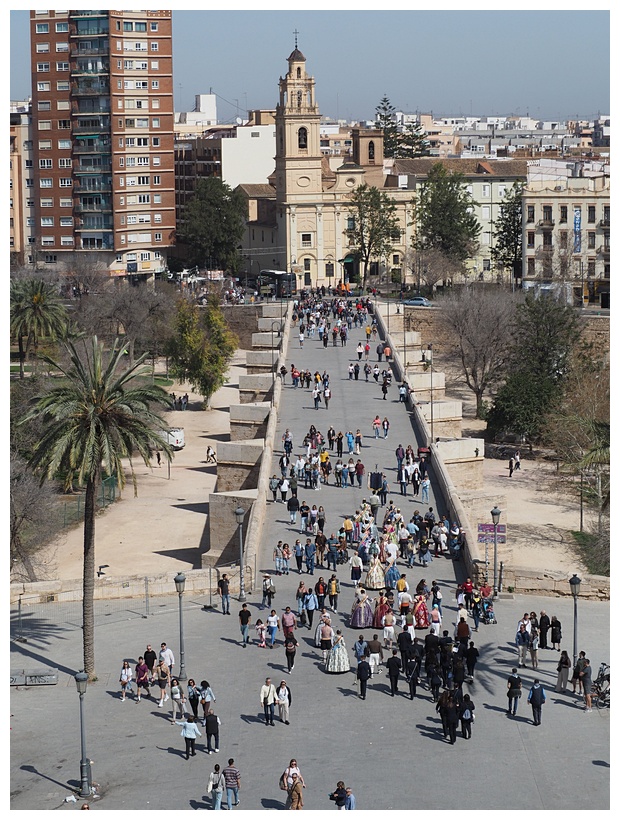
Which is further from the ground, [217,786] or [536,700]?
[536,700]

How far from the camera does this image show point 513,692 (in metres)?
21.7

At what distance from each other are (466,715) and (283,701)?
273 cm

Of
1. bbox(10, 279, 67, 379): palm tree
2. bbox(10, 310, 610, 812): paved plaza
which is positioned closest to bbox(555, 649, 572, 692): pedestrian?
bbox(10, 310, 610, 812): paved plaza

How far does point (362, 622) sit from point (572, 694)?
4.00 m

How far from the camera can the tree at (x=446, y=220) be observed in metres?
83.6

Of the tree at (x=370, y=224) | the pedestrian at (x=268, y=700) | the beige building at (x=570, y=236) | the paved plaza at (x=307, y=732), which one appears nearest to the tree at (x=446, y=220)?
the tree at (x=370, y=224)

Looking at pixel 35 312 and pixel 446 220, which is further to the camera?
pixel 446 220

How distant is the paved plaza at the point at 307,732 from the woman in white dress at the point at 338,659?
180 millimetres

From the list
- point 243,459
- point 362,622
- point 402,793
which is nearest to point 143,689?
point 362,622

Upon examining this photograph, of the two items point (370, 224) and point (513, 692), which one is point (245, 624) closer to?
point (513, 692)

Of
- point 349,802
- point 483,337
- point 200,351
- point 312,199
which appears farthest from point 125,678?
point 312,199

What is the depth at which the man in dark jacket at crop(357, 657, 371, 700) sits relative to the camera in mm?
22047

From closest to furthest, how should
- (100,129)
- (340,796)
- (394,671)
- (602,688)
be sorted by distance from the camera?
(340,796), (394,671), (602,688), (100,129)

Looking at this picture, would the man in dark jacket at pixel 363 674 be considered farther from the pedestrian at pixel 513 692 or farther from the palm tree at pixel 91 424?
the palm tree at pixel 91 424
